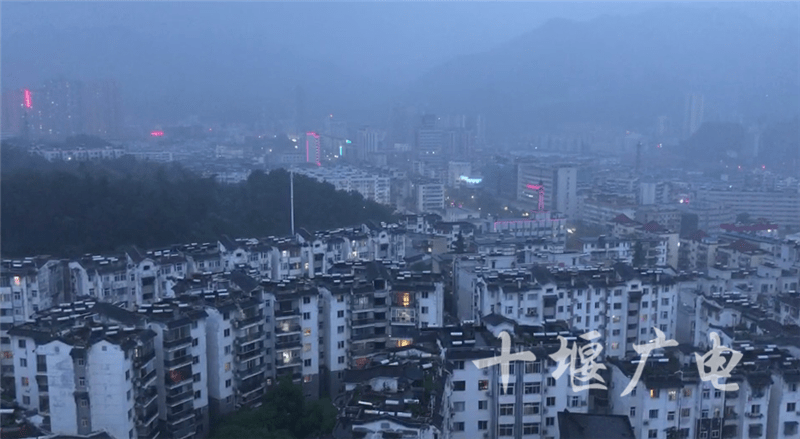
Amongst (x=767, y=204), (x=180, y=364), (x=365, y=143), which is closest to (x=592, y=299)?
(x=180, y=364)

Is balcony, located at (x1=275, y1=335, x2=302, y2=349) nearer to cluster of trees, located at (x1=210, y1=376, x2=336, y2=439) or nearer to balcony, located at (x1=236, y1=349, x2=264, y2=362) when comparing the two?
balcony, located at (x1=236, y1=349, x2=264, y2=362)

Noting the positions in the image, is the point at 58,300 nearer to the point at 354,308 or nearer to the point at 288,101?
the point at 354,308

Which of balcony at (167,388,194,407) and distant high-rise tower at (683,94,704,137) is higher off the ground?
distant high-rise tower at (683,94,704,137)

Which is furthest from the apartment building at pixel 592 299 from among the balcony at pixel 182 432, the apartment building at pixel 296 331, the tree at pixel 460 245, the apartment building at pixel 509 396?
the balcony at pixel 182 432

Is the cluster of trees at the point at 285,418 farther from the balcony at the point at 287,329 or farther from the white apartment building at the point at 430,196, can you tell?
the white apartment building at the point at 430,196

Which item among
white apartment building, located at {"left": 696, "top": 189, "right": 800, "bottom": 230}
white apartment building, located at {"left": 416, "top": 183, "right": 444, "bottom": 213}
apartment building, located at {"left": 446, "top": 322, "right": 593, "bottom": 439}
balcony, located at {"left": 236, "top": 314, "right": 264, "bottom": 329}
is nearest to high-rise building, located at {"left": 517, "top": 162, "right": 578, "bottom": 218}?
white apartment building, located at {"left": 416, "top": 183, "right": 444, "bottom": 213}
